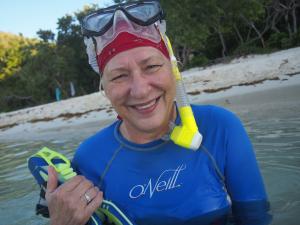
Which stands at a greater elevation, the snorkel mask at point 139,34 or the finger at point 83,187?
the snorkel mask at point 139,34

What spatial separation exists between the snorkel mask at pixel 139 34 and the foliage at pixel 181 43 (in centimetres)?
1870

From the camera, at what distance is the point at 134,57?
2139mm

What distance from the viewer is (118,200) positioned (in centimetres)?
236

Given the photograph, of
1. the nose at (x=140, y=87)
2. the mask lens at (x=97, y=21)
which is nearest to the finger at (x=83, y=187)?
the nose at (x=140, y=87)

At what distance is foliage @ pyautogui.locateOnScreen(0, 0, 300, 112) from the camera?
22.4 metres

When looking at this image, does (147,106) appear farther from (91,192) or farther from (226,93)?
(226,93)

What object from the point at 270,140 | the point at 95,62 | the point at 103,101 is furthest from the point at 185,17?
the point at 95,62

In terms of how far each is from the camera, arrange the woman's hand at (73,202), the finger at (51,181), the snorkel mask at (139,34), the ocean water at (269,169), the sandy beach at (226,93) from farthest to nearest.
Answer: the sandy beach at (226,93), the ocean water at (269,169), the snorkel mask at (139,34), the finger at (51,181), the woman's hand at (73,202)

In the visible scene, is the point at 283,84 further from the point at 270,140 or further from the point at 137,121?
the point at 137,121

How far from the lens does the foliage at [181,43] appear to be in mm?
22438

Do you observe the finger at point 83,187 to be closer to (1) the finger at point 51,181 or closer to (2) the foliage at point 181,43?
(1) the finger at point 51,181

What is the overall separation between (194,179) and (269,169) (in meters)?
2.55

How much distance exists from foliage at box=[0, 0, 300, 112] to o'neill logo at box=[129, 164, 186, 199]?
1884 cm

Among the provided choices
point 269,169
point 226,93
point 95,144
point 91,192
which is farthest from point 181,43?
point 91,192
